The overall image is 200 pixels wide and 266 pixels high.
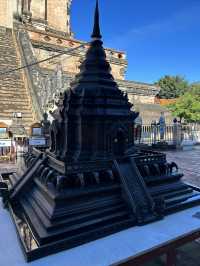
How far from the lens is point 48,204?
323 cm

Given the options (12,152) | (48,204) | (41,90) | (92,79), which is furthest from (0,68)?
(48,204)

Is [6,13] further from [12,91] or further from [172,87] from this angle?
[172,87]

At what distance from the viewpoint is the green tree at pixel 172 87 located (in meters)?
51.4

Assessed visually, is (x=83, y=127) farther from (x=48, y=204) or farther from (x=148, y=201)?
(x=148, y=201)

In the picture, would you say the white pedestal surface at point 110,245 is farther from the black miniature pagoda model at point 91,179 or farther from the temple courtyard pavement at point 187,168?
the temple courtyard pavement at point 187,168

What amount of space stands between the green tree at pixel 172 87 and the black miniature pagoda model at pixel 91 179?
160ft

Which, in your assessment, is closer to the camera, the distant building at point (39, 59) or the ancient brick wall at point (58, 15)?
the distant building at point (39, 59)

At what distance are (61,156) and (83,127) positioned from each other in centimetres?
53

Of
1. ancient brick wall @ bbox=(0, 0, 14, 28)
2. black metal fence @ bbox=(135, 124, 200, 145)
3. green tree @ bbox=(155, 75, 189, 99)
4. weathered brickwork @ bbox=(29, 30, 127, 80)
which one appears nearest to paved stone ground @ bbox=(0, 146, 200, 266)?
black metal fence @ bbox=(135, 124, 200, 145)

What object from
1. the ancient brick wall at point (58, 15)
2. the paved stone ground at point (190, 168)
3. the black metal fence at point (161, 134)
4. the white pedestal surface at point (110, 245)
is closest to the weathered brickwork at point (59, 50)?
the black metal fence at point (161, 134)

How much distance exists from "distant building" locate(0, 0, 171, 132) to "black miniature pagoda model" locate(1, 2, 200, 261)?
1.80 metres

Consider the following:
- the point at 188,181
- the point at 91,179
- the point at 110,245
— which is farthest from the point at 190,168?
the point at 110,245

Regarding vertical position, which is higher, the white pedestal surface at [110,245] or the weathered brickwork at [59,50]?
the weathered brickwork at [59,50]

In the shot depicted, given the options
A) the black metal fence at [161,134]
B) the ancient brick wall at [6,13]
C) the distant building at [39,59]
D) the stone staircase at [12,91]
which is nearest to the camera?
the stone staircase at [12,91]
